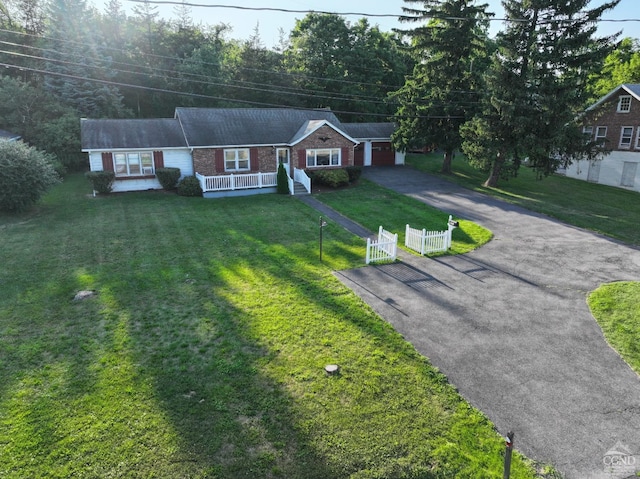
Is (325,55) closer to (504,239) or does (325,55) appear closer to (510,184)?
(510,184)

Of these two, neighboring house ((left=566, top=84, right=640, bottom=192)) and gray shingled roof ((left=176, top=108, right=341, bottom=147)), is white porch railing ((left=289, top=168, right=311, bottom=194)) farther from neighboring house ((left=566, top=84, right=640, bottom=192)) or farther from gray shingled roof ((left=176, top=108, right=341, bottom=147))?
neighboring house ((left=566, top=84, right=640, bottom=192))

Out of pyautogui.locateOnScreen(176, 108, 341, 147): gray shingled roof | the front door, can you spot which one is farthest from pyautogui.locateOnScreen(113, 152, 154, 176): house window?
the front door

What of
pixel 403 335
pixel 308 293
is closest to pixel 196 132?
pixel 308 293

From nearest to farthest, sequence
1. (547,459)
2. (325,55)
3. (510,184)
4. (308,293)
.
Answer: (547,459) < (308,293) < (510,184) < (325,55)

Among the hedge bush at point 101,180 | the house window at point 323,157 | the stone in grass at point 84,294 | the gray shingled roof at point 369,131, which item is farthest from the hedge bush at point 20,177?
the gray shingled roof at point 369,131

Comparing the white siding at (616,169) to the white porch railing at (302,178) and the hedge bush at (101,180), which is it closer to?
the white porch railing at (302,178)

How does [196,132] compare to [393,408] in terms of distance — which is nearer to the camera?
[393,408]

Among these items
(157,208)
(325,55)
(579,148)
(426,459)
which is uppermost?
(325,55)
